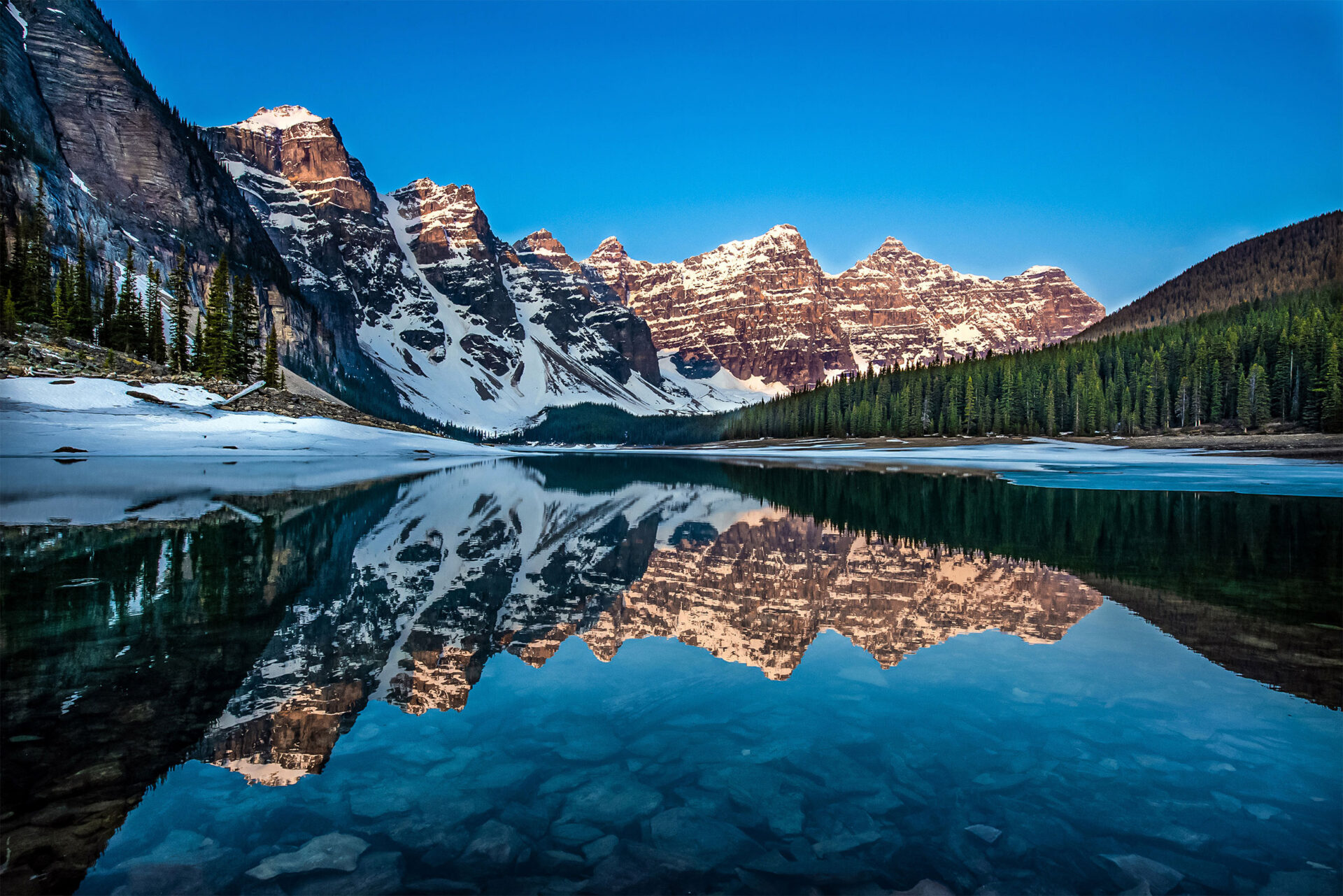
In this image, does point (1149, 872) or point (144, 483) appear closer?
point (1149, 872)

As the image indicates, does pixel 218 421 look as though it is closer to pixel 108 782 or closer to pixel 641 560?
pixel 641 560

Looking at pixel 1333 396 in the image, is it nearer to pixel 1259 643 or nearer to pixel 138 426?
pixel 1259 643

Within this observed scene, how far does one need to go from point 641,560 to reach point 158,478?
27.8 meters

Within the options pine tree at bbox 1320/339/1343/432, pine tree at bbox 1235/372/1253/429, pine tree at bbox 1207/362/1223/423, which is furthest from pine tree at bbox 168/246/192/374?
pine tree at bbox 1207/362/1223/423

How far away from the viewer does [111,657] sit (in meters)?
7.30

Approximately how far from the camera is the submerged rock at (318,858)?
13.1ft

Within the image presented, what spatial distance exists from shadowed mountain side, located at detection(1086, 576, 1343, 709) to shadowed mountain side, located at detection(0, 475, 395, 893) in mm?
9931

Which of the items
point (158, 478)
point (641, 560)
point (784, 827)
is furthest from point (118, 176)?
point (784, 827)

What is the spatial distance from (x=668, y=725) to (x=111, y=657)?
19.7 feet

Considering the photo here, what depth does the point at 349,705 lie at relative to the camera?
654 cm

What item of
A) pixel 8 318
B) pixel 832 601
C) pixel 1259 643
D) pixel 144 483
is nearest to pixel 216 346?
pixel 8 318

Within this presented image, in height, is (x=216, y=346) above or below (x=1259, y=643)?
above

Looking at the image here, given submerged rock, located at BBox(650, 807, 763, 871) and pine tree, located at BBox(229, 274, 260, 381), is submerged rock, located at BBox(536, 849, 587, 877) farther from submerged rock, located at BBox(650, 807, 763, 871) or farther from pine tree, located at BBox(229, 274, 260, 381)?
pine tree, located at BBox(229, 274, 260, 381)

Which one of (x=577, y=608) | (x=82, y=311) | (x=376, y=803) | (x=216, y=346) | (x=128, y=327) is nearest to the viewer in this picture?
(x=376, y=803)
